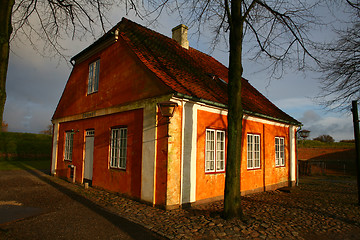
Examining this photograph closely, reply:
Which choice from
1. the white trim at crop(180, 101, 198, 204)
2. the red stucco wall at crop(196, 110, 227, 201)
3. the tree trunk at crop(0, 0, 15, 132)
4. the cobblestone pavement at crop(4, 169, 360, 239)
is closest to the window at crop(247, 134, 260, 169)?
the cobblestone pavement at crop(4, 169, 360, 239)

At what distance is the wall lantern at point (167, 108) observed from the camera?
21.4 feet

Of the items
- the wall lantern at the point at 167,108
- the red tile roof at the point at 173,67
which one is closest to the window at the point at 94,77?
the red tile roof at the point at 173,67

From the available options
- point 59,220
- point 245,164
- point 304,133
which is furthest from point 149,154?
point 304,133

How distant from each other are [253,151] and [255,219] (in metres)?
4.74

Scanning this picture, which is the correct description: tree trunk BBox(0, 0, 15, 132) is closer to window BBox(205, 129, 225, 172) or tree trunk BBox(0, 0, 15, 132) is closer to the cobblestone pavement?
the cobblestone pavement

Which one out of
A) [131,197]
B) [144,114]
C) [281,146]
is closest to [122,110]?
[144,114]

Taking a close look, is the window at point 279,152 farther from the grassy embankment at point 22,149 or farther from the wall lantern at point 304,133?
the grassy embankment at point 22,149

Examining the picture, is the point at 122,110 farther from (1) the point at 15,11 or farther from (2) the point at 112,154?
(1) the point at 15,11

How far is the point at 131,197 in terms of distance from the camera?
7625 mm

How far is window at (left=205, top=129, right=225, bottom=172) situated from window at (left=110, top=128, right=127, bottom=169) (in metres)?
3.04

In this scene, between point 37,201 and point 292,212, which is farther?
point 37,201

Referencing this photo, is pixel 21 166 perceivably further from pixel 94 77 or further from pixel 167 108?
pixel 167 108

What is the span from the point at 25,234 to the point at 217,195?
562 centimetres

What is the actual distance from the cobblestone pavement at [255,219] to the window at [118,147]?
3.80ft
